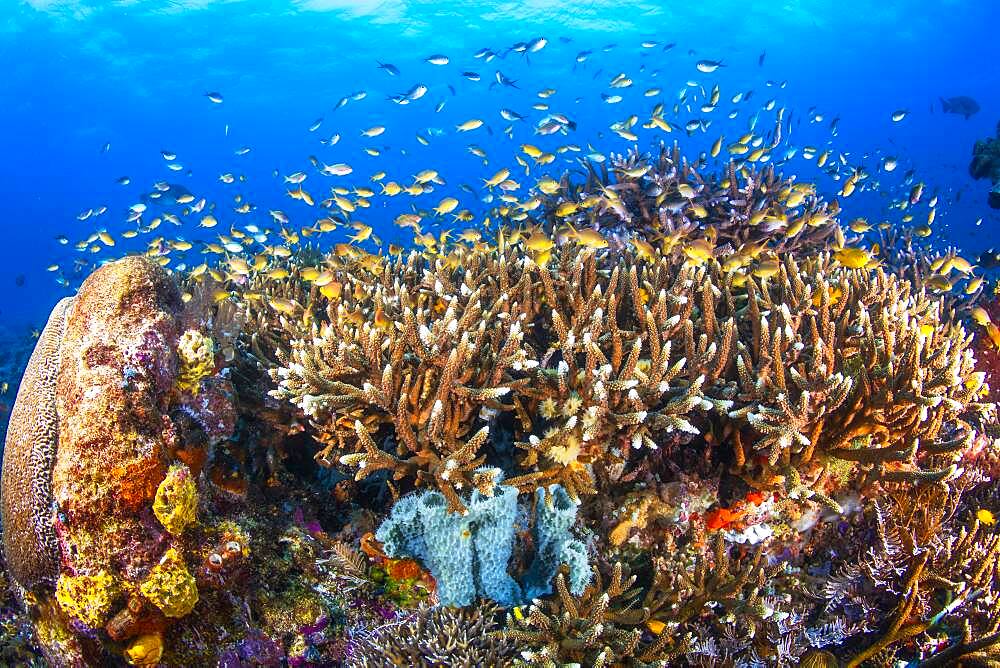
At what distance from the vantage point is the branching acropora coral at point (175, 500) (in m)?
2.77

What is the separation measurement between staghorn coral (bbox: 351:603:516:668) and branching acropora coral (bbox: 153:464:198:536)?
1.27m

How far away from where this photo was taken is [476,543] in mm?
3148

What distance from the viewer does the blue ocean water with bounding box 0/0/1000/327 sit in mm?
43750

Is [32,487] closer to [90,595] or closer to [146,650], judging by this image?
[90,595]

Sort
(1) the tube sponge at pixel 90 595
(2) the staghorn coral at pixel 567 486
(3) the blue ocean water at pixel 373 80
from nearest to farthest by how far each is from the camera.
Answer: (1) the tube sponge at pixel 90 595 < (2) the staghorn coral at pixel 567 486 < (3) the blue ocean water at pixel 373 80

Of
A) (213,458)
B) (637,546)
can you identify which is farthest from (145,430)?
(637,546)

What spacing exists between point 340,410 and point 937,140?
409 feet

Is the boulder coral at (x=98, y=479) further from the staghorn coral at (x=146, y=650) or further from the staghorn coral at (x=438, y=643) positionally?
the staghorn coral at (x=438, y=643)

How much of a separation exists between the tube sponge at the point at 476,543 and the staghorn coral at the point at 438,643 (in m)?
0.14

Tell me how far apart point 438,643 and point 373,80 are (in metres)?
72.0

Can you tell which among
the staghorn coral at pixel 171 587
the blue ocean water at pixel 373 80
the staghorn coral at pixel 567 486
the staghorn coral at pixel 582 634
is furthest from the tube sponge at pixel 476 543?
the blue ocean water at pixel 373 80

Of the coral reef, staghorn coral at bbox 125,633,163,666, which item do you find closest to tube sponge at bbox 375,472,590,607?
staghorn coral at bbox 125,633,163,666

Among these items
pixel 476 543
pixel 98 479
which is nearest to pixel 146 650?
pixel 98 479

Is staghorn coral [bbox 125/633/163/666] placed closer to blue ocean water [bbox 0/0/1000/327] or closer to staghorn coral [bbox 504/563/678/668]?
staghorn coral [bbox 504/563/678/668]
